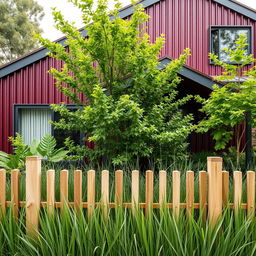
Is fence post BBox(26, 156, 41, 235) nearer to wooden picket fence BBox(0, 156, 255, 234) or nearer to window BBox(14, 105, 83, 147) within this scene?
wooden picket fence BBox(0, 156, 255, 234)

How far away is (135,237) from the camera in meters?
2.39

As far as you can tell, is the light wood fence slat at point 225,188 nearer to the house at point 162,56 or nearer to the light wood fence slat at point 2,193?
the light wood fence slat at point 2,193

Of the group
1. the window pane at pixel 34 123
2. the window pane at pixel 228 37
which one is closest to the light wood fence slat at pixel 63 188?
the window pane at pixel 34 123

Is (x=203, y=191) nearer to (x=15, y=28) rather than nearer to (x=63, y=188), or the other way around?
(x=63, y=188)

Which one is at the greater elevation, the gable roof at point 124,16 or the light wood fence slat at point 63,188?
the gable roof at point 124,16

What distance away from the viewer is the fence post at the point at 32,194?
2.67 meters

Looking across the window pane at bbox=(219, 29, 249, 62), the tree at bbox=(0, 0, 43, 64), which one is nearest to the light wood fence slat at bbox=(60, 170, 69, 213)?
the window pane at bbox=(219, 29, 249, 62)

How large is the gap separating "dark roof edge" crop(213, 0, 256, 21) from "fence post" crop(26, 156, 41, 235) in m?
9.66

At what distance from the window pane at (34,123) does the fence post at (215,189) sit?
7.26 meters

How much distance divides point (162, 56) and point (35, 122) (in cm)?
448

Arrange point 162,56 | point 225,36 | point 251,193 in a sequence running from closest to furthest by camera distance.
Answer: point 251,193 < point 162,56 < point 225,36

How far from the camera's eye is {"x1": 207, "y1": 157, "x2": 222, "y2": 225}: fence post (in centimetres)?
262

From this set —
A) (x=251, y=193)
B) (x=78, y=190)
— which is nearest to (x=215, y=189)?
(x=251, y=193)

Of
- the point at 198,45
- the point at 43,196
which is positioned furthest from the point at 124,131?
the point at 198,45
